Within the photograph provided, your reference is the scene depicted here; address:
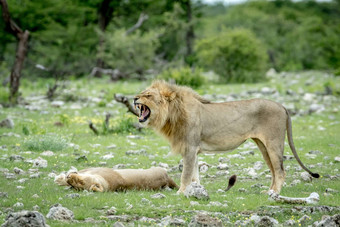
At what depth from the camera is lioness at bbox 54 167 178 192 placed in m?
8.33

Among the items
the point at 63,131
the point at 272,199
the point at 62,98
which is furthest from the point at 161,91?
the point at 62,98

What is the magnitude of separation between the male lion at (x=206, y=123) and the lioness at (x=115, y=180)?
53 cm

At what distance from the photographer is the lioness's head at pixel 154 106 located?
8.84 m

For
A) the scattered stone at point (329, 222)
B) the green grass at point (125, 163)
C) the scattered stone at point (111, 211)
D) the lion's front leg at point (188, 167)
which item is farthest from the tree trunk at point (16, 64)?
the scattered stone at point (329, 222)

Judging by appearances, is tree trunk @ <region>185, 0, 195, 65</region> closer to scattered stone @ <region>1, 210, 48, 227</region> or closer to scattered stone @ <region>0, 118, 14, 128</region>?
scattered stone @ <region>0, 118, 14, 128</region>

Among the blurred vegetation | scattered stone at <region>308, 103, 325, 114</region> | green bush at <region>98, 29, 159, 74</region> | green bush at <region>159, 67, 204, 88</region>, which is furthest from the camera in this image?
Answer: green bush at <region>98, 29, 159, 74</region>

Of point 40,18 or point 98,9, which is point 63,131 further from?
point 98,9

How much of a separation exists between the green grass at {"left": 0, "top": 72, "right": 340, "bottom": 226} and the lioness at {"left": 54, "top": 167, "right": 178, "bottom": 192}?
0.67 feet

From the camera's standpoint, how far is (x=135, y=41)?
3397 cm

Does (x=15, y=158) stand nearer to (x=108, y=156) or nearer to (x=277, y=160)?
(x=108, y=156)

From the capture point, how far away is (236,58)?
3266 centimetres

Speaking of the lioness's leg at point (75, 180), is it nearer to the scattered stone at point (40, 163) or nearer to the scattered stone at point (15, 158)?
the scattered stone at point (40, 163)

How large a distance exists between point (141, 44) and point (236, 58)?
20.0 feet

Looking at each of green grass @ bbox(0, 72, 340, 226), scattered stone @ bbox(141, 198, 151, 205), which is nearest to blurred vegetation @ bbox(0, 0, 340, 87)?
green grass @ bbox(0, 72, 340, 226)
